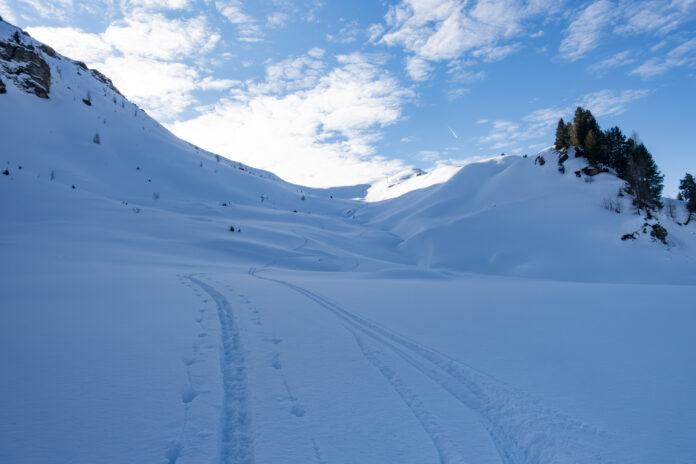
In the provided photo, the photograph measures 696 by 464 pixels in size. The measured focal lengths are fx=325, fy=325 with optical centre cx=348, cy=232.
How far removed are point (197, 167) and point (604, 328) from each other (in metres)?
28.1

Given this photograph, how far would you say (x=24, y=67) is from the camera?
72.6ft

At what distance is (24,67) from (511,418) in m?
33.0

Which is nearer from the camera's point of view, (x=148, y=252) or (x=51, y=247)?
(x=51, y=247)

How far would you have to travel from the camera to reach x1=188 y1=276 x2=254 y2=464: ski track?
2.28m

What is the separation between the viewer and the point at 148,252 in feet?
38.1

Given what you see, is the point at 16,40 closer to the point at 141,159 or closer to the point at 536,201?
the point at 141,159

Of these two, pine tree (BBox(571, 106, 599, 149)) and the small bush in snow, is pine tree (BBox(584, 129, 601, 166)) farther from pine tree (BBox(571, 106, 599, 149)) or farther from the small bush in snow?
the small bush in snow

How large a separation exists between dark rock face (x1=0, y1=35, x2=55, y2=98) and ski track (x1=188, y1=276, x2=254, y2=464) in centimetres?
2842

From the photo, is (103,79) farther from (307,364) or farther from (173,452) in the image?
(173,452)

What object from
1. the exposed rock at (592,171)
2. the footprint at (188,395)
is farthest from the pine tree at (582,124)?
the footprint at (188,395)

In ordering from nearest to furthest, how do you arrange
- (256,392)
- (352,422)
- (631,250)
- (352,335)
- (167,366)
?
(352,422) → (256,392) → (167,366) → (352,335) → (631,250)

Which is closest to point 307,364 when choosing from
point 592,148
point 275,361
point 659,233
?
point 275,361

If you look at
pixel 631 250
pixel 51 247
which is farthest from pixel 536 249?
pixel 51 247

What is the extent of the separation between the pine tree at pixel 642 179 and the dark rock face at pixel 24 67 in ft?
136
